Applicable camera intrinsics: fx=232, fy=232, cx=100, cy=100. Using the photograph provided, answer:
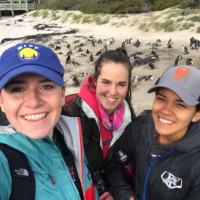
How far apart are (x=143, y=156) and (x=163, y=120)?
0.41 m

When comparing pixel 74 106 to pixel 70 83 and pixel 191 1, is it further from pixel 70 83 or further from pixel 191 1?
pixel 191 1

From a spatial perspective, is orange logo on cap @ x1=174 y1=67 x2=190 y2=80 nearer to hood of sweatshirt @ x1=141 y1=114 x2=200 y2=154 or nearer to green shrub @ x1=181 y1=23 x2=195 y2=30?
hood of sweatshirt @ x1=141 y1=114 x2=200 y2=154

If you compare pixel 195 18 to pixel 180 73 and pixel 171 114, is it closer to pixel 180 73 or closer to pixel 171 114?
pixel 180 73

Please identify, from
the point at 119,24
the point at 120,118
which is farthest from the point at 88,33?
the point at 120,118

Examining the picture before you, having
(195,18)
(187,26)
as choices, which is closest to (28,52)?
(187,26)

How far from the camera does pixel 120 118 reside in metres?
2.71

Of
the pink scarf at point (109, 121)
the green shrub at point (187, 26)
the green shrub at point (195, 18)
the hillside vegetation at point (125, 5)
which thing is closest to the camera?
the pink scarf at point (109, 121)

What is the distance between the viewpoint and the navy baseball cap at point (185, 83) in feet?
6.21

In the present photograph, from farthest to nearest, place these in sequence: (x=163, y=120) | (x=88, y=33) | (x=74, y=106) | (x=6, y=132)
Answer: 1. (x=88, y=33)
2. (x=74, y=106)
3. (x=163, y=120)
4. (x=6, y=132)

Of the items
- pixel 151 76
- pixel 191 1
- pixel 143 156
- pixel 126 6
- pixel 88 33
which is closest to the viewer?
pixel 143 156

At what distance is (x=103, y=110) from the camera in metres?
2.64

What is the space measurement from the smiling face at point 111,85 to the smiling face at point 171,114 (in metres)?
0.68

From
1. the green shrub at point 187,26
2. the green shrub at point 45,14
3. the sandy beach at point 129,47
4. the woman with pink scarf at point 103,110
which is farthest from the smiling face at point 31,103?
the green shrub at point 45,14

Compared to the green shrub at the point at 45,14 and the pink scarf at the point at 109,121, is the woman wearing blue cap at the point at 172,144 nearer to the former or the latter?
the pink scarf at the point at 109,121
